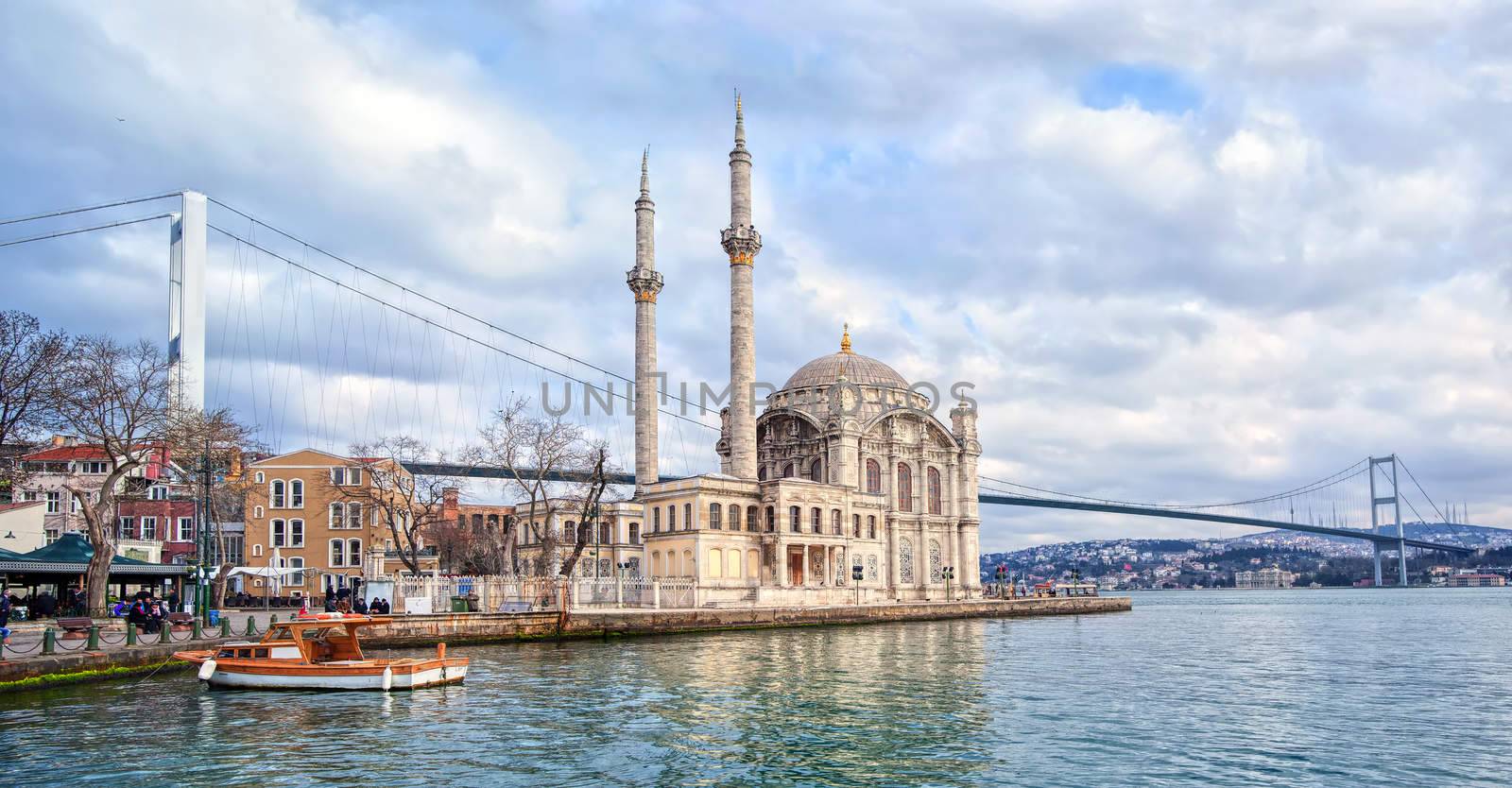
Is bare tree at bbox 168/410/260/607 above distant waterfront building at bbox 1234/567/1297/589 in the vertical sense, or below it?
above

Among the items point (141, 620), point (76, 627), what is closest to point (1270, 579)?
point (141, 620)

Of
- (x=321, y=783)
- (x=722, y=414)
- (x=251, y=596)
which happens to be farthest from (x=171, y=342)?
(x=321, y=783)

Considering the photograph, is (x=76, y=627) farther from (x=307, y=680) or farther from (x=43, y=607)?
(x=43, y=607)

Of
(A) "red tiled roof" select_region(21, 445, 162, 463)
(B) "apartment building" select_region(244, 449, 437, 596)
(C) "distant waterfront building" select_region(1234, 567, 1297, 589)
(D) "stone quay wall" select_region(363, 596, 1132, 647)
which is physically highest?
(A) "red tiled roof" select_region(21, 445, 162, 463)

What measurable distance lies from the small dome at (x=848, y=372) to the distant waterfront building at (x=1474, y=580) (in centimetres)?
13913

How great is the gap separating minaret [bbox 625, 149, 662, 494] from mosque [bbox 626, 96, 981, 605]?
0.07m

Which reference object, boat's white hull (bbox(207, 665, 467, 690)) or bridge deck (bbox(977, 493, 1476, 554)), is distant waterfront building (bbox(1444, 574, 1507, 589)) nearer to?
bridge deck (bbox(977, 493, 1476, 554))

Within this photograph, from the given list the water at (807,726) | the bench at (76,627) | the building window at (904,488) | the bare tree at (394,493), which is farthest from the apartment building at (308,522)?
the building window at (904,488)

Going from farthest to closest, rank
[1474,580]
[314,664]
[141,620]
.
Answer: [1474,580], [141,620], [314,664]

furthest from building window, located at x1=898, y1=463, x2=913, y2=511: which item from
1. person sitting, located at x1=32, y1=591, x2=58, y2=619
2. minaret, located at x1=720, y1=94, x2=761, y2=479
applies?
person sitting, located at x1=32, y1=591, x2=58, y2=619

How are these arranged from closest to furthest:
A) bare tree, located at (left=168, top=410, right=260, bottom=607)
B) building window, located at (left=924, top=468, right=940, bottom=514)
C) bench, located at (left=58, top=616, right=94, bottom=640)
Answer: bench, located at (left=58, top=616, right=94, bottom=640), bare tree, located at (left=168, top=410, right=260, bottom=607), building window, located at (left=924, top=468, right=940, bottom=514)

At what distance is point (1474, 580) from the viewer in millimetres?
174250

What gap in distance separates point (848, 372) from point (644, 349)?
16.5 m

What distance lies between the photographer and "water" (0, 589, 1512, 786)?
16.0 metres
